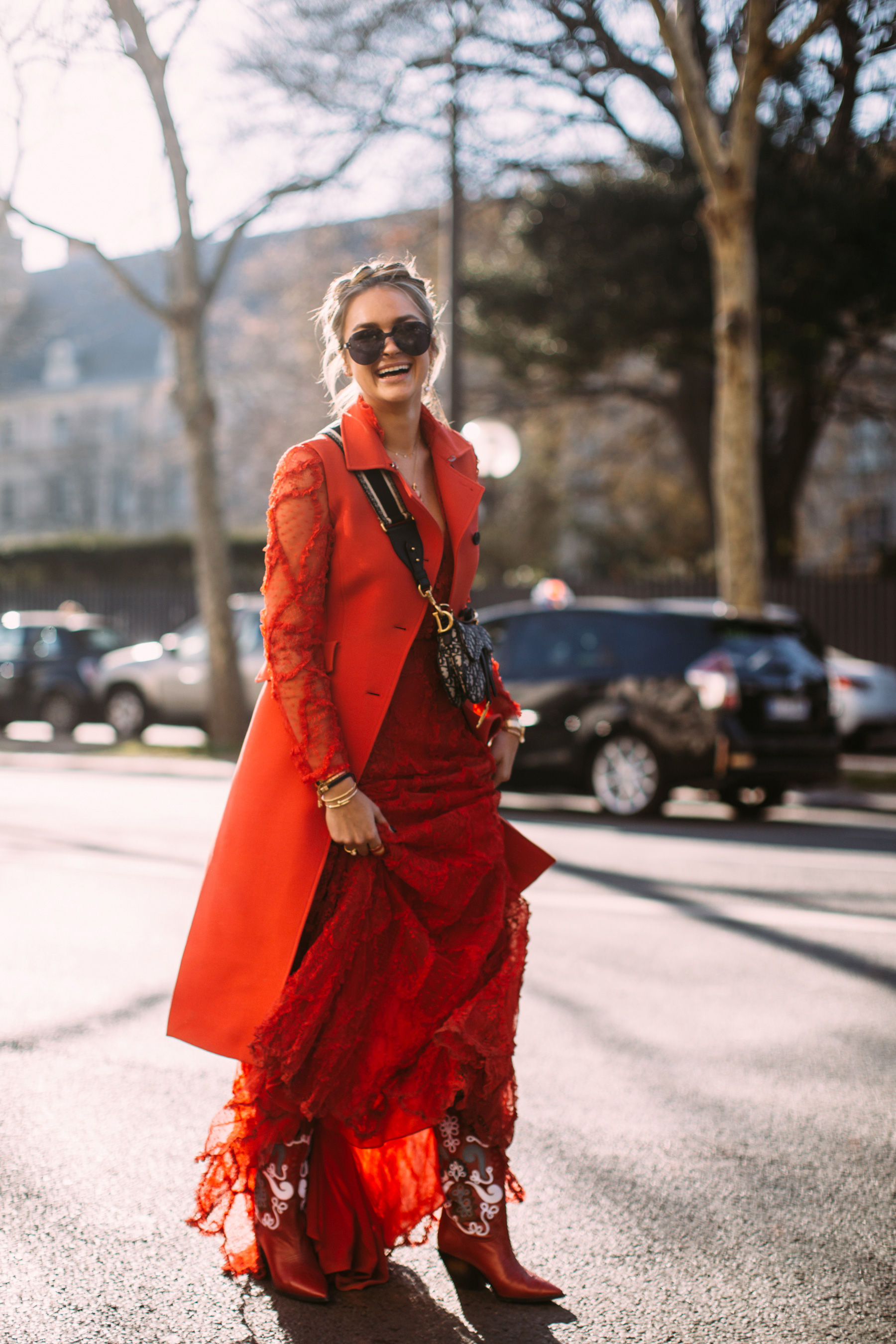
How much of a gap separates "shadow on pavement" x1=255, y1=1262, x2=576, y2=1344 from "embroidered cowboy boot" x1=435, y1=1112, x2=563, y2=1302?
0.12 ft

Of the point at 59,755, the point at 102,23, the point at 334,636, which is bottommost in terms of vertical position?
the point at 59,755

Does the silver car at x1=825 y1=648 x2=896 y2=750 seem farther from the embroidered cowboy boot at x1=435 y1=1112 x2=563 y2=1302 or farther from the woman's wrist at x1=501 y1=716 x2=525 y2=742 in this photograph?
the embroidered cowboy boot at x1=435 y1=1112 x2=563 y2=1302

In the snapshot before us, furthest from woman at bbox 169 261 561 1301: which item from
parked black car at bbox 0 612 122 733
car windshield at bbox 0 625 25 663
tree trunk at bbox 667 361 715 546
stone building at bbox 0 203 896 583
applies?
tree trunk at bbox 667 361 715 546

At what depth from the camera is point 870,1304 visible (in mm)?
2713

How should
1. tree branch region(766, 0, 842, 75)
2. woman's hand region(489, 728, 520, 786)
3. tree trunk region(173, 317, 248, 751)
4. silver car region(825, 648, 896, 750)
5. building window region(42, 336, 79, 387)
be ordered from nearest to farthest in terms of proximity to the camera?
woman's hand region(489, 728, 520, 786)
tree branch region(766, 0, 842, 75)
silver car region(825, 648, 896, 750)
tree trunk region(173, 317, 248, 751)
building window region(42, 336, 79, 387)

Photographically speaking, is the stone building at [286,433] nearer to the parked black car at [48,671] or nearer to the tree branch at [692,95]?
the parked black car at [48,671]

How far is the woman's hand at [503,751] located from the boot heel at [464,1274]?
3.19 ft

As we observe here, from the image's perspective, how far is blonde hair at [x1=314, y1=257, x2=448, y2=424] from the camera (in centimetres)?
293

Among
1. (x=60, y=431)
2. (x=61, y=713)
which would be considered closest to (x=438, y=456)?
(x=61, y=713)

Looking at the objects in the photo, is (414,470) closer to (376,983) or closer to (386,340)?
(386,340)

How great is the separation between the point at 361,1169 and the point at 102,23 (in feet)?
47.9

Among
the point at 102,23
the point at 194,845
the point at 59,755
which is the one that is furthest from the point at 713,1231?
the point at 102,23

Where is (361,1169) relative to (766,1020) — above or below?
above

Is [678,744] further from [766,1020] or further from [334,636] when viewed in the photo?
[334,636]
